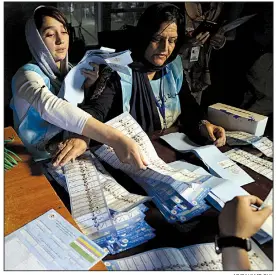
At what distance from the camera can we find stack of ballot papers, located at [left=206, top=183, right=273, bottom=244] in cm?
78

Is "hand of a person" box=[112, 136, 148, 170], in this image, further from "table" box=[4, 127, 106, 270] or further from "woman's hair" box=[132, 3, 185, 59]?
"woman's hair" box=[132, 3, 185, 59]

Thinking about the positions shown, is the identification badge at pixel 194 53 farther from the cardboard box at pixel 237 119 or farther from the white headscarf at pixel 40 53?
the white headscarf at pixel 40 53

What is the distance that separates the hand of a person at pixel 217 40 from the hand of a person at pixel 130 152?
1.15 m

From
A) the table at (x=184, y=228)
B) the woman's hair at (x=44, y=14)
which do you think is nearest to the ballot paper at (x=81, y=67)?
the woman's hair at (x=44, y=14)

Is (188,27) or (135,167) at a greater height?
(188,27)

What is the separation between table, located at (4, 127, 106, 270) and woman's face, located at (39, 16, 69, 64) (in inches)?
18.5

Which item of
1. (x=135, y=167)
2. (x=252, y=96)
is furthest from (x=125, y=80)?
(x=252, y=96)

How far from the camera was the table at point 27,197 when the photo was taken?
0.79 meters

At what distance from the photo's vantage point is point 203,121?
137cm

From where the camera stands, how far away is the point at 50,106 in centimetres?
102

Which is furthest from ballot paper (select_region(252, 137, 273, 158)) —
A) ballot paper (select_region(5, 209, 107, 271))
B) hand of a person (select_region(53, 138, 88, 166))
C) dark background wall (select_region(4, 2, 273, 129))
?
ballot paper (select_region(5, 209, 107, 271))

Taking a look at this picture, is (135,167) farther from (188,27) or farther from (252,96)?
(252,96)

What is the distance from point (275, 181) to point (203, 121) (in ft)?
1.54

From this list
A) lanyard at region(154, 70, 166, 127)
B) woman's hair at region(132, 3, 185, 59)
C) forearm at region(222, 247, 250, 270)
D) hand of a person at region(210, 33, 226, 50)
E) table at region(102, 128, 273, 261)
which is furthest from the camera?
hand of a person at region(210, 33, 226, 50)
